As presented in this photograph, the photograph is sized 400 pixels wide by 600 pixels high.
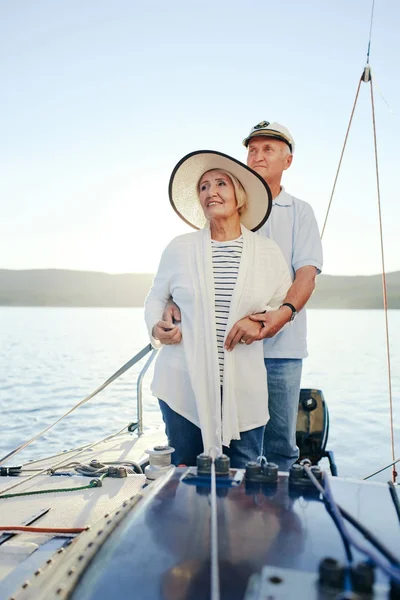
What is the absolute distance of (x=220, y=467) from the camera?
1.20 metres

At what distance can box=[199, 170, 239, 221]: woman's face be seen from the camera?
222 centimetres

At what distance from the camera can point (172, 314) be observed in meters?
2.20

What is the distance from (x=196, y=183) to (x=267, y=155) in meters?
0.41

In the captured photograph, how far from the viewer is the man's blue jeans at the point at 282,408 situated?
2.45m

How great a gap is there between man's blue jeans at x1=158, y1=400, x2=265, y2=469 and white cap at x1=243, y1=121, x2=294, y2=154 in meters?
1.32

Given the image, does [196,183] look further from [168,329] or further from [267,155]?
[168,329]

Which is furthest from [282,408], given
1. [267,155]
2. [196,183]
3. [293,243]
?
[267,155]

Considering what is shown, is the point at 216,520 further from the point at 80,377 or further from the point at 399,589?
the point at 80,377

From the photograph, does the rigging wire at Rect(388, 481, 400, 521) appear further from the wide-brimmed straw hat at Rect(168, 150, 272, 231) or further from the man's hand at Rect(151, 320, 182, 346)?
the wide-brimmed straw hat at Rect(168, 150, 272, 231)

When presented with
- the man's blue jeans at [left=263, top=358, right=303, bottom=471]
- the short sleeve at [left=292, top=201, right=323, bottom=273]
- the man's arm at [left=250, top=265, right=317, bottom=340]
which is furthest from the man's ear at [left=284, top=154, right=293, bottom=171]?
the man's blue jeans at [left=263, top=358, right=303, bottom=471]

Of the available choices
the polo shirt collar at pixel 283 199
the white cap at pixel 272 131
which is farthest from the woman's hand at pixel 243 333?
the white cap at pixel 272 131

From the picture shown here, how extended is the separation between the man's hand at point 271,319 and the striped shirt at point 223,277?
13 cm

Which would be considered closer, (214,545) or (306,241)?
(214,545)

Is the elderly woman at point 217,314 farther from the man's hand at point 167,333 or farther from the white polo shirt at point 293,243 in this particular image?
the white polo shirt at point 293,243
